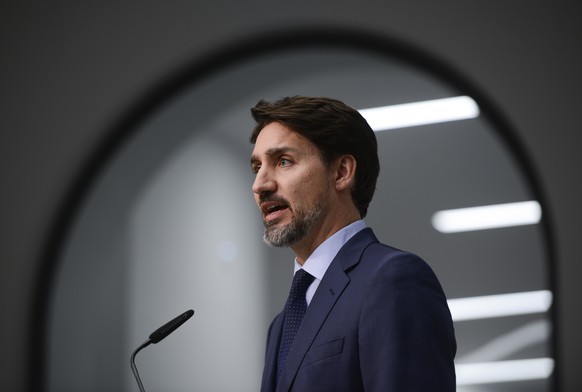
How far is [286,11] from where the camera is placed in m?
2.87

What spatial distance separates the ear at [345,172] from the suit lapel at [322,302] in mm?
130

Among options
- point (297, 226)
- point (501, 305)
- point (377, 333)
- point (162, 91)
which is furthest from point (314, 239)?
point (162, 91)

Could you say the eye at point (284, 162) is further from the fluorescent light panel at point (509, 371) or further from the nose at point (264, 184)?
the fluorescent light panel at point (509, 371)

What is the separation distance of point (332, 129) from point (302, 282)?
299mm

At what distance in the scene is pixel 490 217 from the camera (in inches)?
103

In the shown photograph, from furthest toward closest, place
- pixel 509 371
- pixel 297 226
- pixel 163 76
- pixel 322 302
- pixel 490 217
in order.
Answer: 1. pixel 163 76
2. pixel 490 217
3. pixel 509 371
4. pixel 297 226
5. pixel 322 302

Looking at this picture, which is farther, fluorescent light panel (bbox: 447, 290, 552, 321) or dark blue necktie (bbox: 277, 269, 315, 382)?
fluorescent light panel (bbox: 447, 290, 552, 321)

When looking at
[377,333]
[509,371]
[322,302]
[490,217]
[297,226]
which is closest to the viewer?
[377,333]

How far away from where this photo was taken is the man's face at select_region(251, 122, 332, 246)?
51.1 inches

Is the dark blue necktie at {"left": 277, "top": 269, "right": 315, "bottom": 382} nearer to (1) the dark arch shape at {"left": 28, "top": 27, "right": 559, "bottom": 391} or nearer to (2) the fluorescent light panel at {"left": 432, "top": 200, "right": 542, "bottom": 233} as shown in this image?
(2) the fluorescent light panel at {"left": 432, "top": 200, "right": 542, "bottom": 233}

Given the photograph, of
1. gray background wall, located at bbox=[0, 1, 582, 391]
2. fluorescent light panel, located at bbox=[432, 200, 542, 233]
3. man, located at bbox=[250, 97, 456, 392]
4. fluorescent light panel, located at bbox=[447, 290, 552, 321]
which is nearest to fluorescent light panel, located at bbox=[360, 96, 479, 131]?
gray background wall, located at bbox=[0, 1, 582, 391]

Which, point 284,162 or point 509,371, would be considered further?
point 509,371

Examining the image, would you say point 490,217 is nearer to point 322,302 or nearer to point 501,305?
point 501,305

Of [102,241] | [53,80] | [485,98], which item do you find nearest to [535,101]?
[485,98]
